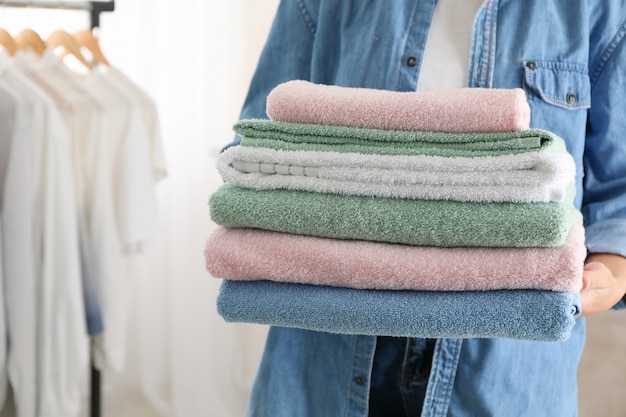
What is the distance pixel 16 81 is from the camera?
4.25ft

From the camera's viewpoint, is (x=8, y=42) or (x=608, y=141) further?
(x=8, y=42)

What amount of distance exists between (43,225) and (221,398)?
2.90 ft

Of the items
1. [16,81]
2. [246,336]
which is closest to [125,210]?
[16,81]

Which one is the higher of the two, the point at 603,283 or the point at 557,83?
the point at 557,83

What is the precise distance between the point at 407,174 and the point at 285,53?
38cm

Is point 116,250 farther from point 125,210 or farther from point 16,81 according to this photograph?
point 16,81

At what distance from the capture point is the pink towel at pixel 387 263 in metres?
0.53

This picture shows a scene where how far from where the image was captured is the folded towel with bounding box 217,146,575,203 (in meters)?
0.53

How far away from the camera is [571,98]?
753 mm

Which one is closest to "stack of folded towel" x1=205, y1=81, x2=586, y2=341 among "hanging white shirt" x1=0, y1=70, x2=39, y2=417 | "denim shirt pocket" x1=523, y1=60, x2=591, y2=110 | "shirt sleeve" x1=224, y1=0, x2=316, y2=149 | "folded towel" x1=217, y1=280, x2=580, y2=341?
"folded towel" x1=217, y1=280, x2=580, y2=341

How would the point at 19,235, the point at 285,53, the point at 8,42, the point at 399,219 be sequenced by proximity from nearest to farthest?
the point at 399,219, the point at 285,53, the point at 19,235, the point at 8,42

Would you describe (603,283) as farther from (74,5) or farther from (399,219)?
(74,5)

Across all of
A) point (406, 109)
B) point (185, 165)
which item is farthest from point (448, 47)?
point (185, 165)

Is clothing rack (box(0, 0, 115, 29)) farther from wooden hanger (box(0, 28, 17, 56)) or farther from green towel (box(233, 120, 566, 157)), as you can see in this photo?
green towel (box(233, 120, 566, 157))
